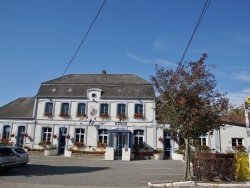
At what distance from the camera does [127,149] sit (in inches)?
878

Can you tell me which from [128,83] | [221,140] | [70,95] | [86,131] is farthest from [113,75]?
[221,140]

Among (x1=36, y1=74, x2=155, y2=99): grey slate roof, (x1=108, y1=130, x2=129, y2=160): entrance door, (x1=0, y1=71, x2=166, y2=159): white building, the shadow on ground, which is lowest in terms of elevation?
the shadow on ground

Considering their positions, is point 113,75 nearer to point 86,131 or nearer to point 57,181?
point 86,131

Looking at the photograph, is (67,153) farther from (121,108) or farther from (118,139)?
(121,108)

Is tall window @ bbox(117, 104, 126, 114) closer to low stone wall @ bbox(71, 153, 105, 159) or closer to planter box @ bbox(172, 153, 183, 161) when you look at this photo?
low stone wall @ bbox(71, 153, 105, 159)

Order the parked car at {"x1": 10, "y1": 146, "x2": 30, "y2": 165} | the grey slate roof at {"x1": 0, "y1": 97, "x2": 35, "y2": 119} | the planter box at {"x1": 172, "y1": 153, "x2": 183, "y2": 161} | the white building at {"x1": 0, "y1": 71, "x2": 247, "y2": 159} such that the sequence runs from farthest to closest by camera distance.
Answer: the grey slate roof at {"x1": 0, "y1": 97, "x2": 35, "y2": 119} < the white building at {"x1": 0, "y1": 71, "x2": 247, "y2": 159} < the planter box at {"x1": 172, "y1": 153, "x2": 183, "y2": 161} < the parked car at {"x1": 10, "y1": 146, "x2": 30, "y2": 165}

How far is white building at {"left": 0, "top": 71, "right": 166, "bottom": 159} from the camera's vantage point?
83.4 ft

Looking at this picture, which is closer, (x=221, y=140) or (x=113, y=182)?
(x=113, y=182)

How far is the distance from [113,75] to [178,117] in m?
20.2

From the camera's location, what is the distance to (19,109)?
28375 mm

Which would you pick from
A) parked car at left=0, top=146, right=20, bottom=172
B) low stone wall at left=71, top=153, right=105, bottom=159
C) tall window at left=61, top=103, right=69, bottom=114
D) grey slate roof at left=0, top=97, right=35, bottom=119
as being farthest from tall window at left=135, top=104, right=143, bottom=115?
parked car at left=0, top=146, right=20, bottom=172

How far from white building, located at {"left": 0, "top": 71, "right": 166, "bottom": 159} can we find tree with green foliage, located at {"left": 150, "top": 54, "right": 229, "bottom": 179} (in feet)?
44.2

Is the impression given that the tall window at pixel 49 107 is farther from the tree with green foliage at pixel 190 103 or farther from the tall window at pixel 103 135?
the tree with green foliage at pixel 190 103

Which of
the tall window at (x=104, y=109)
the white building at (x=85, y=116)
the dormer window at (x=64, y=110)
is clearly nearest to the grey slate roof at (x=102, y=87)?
the white building at (x=85, y=116)
